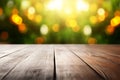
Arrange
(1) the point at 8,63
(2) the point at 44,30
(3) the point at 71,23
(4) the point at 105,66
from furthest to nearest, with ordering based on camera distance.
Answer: (3) the point at 71,23, (2) the point at 44,30, (1) the point at 8,63, (4) the point at 105,66

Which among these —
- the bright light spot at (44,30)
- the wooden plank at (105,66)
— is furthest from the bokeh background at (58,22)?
the wooden plank at (105,66)

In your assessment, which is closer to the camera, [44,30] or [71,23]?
[44,30]

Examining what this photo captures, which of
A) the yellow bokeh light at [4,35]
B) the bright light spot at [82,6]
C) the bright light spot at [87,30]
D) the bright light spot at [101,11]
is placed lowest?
the yellow bokeh light at [4,35]

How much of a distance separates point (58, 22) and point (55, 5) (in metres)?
0.27

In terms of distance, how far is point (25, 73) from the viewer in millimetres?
1073

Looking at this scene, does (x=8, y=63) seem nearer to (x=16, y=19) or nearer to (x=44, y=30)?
(x=44, y=30)

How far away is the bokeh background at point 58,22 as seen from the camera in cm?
431

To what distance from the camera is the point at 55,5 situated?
4.40 meters

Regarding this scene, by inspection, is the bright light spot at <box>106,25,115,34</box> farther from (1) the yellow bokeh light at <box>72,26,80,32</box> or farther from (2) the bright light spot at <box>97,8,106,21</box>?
(1) the yellow bokeh light at <box>72,26,80,32</box>

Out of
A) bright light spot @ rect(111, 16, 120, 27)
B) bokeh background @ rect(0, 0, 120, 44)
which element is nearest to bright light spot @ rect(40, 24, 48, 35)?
bokeh background @ rect(0, 0, 120, 44)

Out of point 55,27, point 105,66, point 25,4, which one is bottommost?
point 105,66

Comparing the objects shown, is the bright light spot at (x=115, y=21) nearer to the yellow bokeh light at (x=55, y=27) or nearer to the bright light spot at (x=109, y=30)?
the bright light spot at (x=109, y=30)

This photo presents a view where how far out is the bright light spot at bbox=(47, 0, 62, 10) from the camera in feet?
14.3

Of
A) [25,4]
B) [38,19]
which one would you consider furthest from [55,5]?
[25,4]
